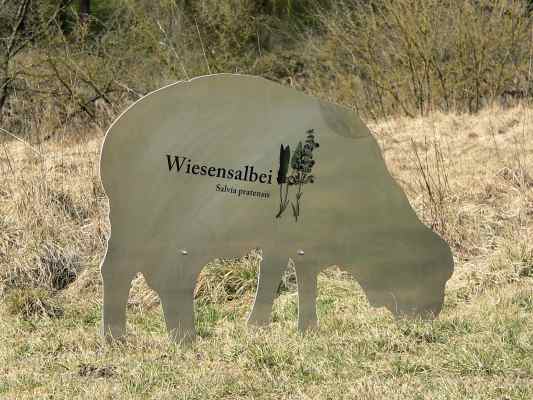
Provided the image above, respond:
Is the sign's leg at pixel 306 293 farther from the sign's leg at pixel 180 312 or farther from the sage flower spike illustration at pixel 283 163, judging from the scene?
the sign's leg at pixel 180 312

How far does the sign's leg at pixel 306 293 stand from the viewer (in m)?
4.77

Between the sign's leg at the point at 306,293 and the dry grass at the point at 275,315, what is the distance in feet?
0.35

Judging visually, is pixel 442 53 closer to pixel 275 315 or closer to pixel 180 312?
pixel 275 315

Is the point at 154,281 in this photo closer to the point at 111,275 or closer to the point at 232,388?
the point at 111,275

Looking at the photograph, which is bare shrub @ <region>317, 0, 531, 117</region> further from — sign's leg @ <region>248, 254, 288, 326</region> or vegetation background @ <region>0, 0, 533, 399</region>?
sign's leg @ <region>248, 254, 288, 326</region>

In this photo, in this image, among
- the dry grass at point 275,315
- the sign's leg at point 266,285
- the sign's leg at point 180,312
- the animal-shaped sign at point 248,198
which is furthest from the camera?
the sign's leg at point 266,285

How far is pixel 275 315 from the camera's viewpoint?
558cm

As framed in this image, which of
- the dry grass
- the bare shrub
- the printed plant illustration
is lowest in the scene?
the dry grass

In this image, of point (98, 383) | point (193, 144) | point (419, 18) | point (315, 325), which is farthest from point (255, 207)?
point (419, 18)

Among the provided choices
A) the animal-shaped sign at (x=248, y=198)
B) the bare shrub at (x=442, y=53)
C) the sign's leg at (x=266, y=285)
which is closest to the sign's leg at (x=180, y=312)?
the animal-shaped sign at (x=248, y=198)

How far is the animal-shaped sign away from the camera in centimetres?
441

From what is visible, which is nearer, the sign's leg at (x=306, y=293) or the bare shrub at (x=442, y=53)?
the sign's leg at (x=306, y=293)

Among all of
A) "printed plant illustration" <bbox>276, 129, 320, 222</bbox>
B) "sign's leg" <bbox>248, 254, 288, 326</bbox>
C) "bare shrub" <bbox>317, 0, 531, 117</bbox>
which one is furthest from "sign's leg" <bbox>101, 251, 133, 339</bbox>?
"bare shrub" <bbox>317, 0, 531, 117</bbox>

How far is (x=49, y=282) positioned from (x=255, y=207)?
237 cm
